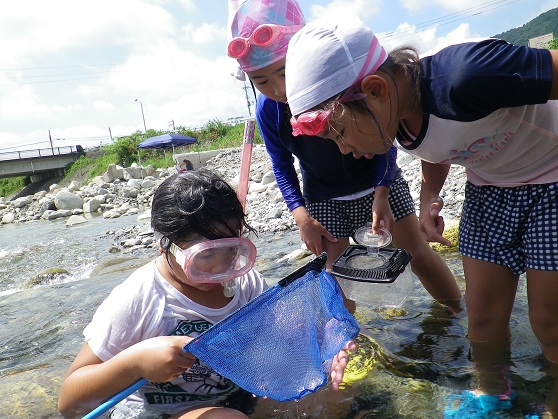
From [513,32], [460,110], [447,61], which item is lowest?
[460,110]

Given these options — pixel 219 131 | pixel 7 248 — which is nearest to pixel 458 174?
pixel 7 248

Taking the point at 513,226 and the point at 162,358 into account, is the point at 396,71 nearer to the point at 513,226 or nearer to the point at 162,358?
the point at 513,226

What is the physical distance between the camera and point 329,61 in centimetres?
187

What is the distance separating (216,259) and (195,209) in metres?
0.22

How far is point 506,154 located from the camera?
2.15 meters

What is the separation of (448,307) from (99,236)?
10862 mm

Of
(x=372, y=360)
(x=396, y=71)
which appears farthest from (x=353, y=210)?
(x=396, y=71)

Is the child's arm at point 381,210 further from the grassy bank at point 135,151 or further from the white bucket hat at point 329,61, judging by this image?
the grassy bank at point 135,151

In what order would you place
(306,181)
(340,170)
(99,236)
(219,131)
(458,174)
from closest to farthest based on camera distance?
(340,170) < (306,181) < (458,174) < (99,236) < (219,131)

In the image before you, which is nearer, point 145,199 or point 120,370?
point 120,370

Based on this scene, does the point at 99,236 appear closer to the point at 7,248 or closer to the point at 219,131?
the point at 7,248

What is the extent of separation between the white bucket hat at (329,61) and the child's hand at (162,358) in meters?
1.01

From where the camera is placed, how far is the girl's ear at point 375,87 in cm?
188

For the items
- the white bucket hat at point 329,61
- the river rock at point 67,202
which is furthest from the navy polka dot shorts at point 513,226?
the river rock at point 67,202
